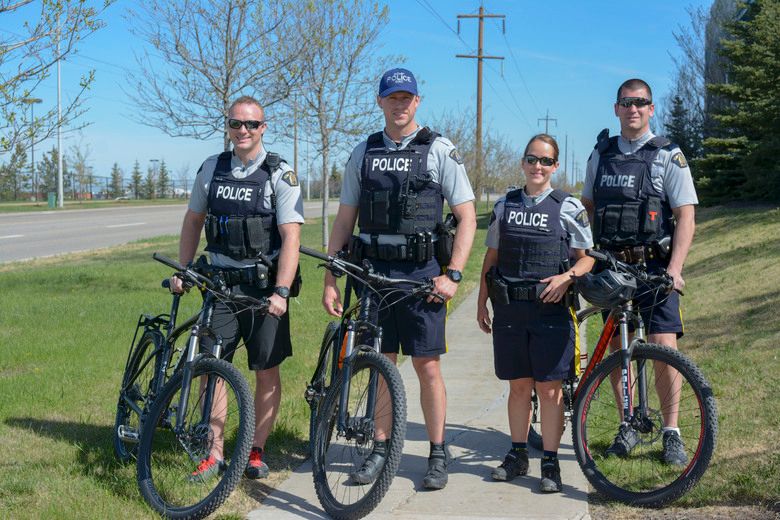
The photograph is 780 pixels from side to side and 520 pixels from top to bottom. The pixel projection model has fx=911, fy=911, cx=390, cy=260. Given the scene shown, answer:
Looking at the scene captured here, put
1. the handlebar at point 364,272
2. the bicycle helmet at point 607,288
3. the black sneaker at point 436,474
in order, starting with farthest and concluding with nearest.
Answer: the black sneaker at point 436,474, the bicycle helmet at point 607,288, the handlebar at point 364,272

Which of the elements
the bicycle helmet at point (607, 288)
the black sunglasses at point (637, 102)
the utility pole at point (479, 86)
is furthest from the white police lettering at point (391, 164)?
the utility pole at point (479, 86)

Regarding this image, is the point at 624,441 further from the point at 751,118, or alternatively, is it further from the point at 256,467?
the point at 751,118

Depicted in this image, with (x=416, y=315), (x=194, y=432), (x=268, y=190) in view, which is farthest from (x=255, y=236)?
(x=194, y=432)

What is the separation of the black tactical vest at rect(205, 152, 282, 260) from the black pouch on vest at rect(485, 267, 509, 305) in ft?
3.93

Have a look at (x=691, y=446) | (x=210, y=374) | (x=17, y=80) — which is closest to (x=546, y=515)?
(x=691, y=446)

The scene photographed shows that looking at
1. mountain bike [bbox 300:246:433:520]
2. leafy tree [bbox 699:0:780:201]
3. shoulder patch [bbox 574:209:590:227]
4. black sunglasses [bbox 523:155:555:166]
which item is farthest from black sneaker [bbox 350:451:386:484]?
leafy tree [bbox 699:0:780:201]

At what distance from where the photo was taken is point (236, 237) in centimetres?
479

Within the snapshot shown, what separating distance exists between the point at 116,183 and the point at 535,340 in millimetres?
71145

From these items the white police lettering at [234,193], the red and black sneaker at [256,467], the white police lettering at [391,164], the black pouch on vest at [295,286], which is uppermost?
the white police lettering at [391,164]

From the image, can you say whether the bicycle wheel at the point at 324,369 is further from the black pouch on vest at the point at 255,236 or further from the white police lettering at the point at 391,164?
the white police lettering at the point at 391,164

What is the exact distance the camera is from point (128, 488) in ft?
15.4

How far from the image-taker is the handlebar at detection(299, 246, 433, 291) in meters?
4.50

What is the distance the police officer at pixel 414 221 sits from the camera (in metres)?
4.69

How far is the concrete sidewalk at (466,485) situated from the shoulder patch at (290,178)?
1621 millimetres
